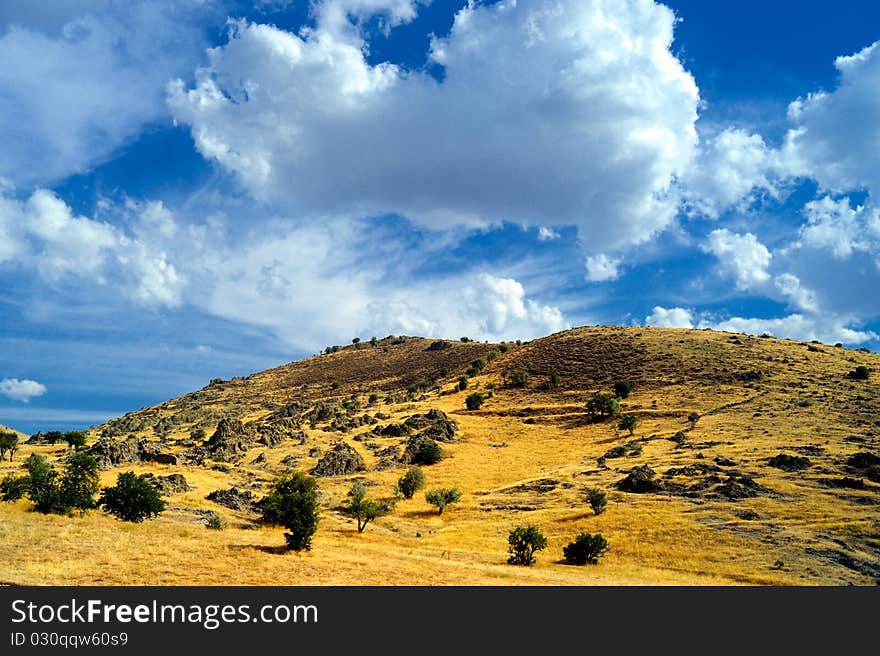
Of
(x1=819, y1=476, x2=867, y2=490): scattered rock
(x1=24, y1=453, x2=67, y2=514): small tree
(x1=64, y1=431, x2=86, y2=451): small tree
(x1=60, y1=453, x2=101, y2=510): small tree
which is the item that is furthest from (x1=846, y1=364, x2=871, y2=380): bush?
(x1=64, y1=431, x2=86, y2=451): small tree

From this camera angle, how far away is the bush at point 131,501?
108 ft

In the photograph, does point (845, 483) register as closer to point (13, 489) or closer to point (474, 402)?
point (474, 402)

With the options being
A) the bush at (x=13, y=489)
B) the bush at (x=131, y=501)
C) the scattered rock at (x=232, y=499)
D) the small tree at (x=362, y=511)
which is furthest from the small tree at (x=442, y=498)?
the bush at (x=13, y=489)

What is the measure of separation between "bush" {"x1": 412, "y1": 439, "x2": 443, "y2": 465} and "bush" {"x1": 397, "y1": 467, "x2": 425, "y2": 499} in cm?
870

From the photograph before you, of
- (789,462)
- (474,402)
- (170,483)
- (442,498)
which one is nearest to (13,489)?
(170,483)

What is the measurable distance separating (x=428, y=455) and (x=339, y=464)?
1116 centimetres

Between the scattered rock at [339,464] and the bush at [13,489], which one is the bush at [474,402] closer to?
the scattered rock at [339,464]

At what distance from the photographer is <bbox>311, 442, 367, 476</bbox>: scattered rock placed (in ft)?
201

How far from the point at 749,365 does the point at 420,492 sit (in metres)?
69.9

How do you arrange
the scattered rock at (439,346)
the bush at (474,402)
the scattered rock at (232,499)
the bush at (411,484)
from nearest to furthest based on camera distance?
the scattered rock at (232,499) → the bush at (411,484) → the bush at (474,402) → the scattered rock at (439,346)

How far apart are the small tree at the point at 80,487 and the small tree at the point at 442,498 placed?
2715 centimetres

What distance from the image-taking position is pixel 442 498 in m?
49.5
